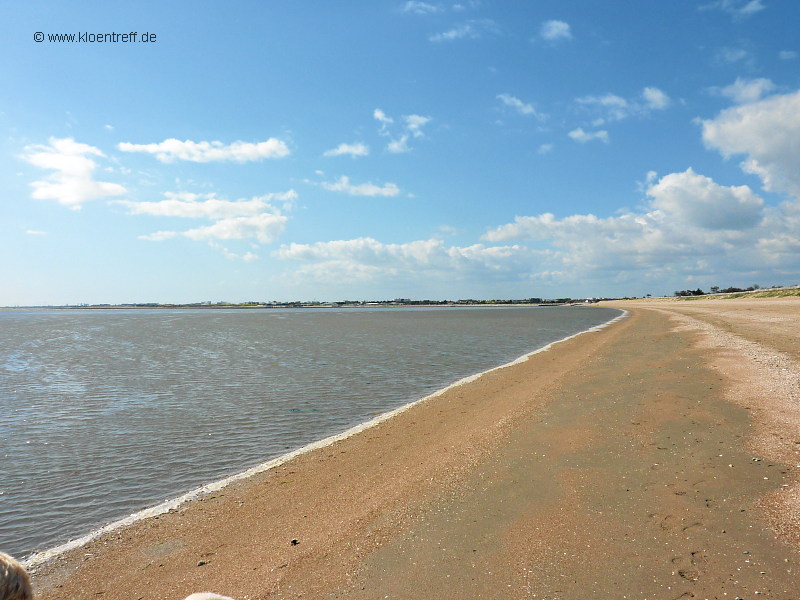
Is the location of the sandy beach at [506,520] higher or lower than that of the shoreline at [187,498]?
higher

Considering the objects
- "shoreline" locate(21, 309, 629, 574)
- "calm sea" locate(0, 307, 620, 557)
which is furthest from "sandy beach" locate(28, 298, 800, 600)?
"calm sea" locate(0, 307, 620, 557)

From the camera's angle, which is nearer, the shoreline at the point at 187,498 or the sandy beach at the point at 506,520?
the sandy beach at the point at 506,520

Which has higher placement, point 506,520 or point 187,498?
point 506,520

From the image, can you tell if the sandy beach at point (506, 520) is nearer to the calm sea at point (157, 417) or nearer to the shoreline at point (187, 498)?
the shoreline at point (187, 498)

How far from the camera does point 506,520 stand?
266 inches

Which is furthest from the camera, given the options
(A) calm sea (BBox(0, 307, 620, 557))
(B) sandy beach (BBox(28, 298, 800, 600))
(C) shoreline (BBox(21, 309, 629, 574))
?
(A) calm sea (BBox(0, 307, 620, 557))

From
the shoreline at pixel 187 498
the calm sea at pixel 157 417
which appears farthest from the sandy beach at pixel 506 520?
the calm sea at pixel 157 417

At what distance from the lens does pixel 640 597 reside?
4.86m

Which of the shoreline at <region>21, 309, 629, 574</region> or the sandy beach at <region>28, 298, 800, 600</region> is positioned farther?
the shoreline at <region>21, 309, 629, 574</region>

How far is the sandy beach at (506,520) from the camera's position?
210 inches

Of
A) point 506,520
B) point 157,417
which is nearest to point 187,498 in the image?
point 506,520

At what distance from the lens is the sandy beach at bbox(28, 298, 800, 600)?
5328mm

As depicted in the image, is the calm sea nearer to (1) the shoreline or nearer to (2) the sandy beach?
(1) the shoreline

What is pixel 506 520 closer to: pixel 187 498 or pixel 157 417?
pixel 187 498
